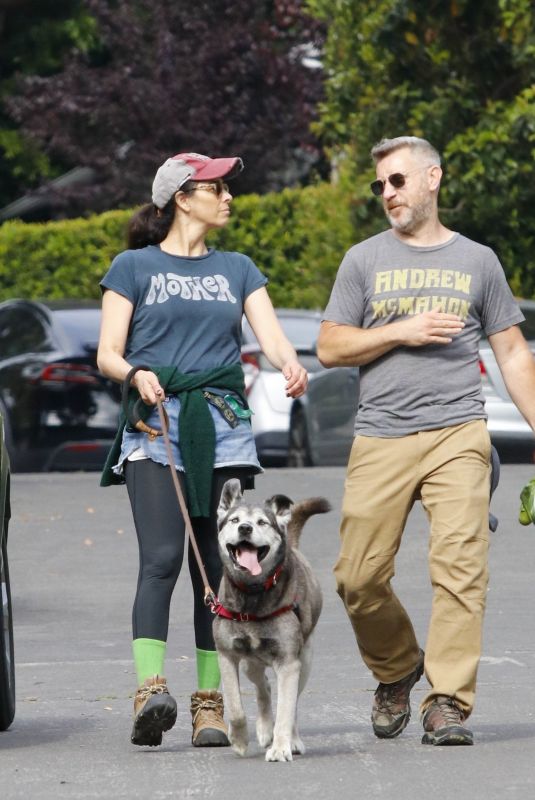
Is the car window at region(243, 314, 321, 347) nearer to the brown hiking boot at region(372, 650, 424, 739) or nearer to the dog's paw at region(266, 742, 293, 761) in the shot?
the brown hiking boot at region(372, 650, 424, 739)

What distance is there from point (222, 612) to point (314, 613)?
48cm

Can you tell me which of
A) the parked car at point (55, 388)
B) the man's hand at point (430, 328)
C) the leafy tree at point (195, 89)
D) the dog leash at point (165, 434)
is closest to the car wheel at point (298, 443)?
the parked car at point (55, 388)

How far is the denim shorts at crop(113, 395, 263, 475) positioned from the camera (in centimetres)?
671

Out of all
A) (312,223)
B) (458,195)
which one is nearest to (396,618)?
(458,195)

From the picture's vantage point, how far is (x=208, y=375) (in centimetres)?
674

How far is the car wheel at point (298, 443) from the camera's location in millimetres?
17875

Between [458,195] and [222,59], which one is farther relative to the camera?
[222,59]

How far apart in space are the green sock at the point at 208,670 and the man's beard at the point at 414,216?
5.17ft

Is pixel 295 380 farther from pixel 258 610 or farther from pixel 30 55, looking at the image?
pixel 30 55

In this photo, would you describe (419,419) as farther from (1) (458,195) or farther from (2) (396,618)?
(1) (458,195)

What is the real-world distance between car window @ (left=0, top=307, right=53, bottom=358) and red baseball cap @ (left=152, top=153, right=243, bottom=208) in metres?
10.1

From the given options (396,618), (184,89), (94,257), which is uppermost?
(184,89)

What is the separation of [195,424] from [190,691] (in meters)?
1.81

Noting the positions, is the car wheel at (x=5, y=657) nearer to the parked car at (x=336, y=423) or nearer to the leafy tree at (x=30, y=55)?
the parked car at (x=336, y=423)
